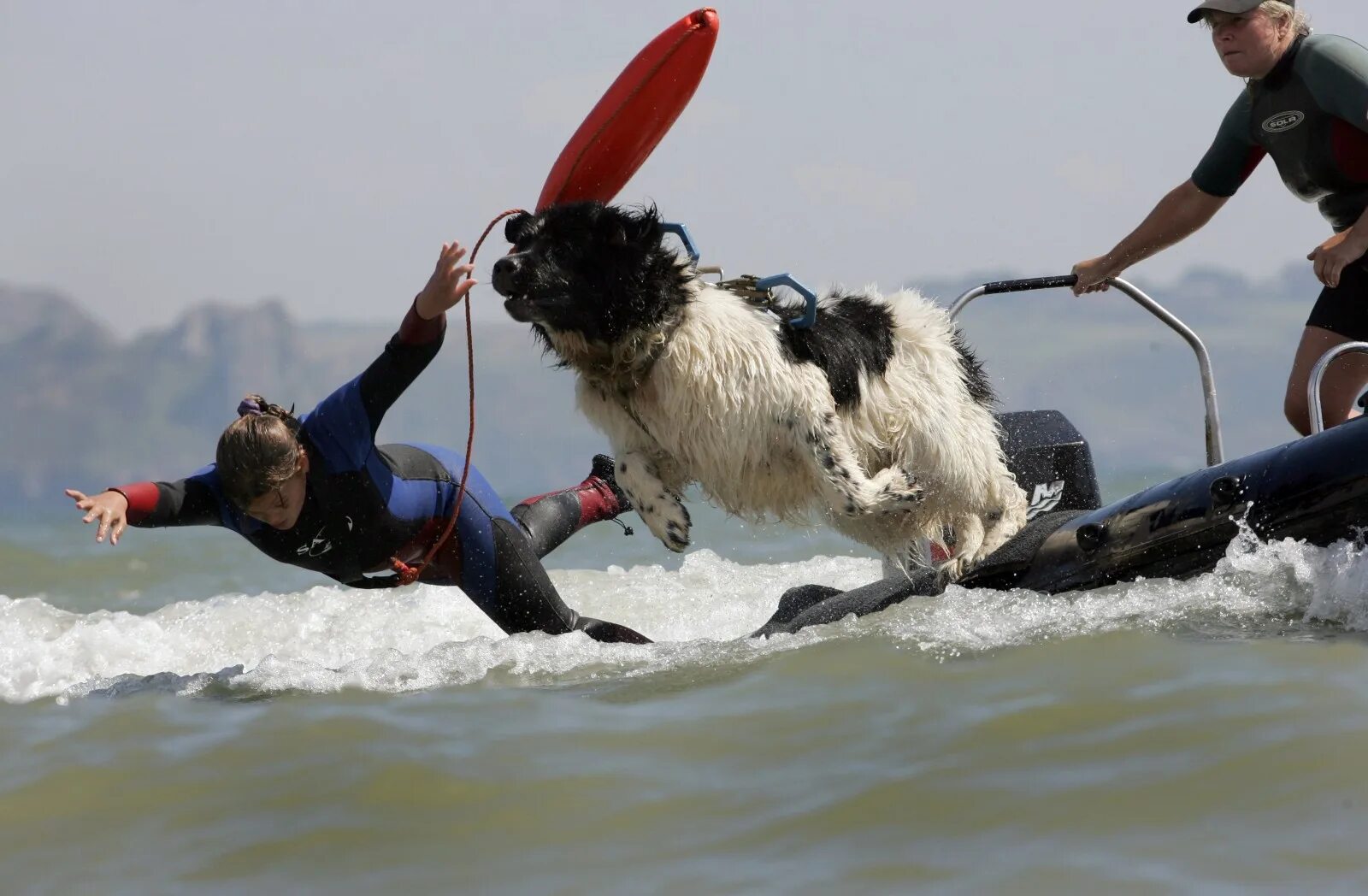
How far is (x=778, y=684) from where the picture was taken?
3992mm

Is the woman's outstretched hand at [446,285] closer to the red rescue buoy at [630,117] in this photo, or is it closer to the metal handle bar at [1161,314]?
the red rescue buoy at [630,117]

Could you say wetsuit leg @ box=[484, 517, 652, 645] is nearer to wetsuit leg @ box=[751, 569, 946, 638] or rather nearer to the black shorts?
wetsuit leg @ box=[751, 569, 946, 638]

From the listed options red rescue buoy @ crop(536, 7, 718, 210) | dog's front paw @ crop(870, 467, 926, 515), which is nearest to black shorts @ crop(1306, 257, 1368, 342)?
dog's front paw @ crop(870, 467, 926, 515)

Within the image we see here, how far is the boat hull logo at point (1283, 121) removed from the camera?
4.78 m

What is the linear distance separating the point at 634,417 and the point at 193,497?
4.89 feet

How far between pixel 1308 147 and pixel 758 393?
193 centimetres

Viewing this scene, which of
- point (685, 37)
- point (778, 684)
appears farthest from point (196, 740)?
point (685, 37)

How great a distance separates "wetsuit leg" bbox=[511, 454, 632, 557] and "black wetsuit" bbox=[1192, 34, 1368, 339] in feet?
8.58

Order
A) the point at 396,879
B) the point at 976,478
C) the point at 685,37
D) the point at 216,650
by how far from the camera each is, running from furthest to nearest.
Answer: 1. the point at 216,650
2. the point at 976,478
3. the point at 685,37
4. the point at 396,879

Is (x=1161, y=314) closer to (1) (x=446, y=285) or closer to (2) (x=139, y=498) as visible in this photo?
(1) (x=446, y=285)

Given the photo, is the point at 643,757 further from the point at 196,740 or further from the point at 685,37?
the point at 685,37

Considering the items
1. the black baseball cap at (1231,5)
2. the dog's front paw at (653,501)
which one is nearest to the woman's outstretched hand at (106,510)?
the dog's front paw at (653,501)

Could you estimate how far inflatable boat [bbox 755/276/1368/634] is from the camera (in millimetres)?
4320

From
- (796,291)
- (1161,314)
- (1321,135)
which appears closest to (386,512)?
(796,291)
